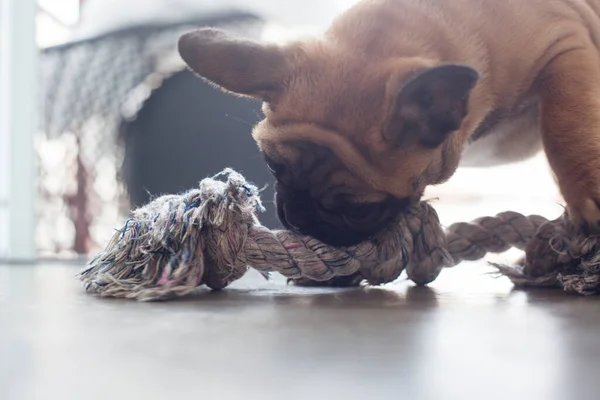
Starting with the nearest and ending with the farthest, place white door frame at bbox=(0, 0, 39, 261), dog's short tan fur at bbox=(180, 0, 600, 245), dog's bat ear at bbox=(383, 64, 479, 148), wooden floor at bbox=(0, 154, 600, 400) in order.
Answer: wooden floor at bbox=(0, 154, 600, 400), dog's bat ear at bbox=(383, 64, 479, 148), dog's short tan fur at bbox=(180, 0, 600, 245), white door frame at bbox=(0, 0, 39, 261)

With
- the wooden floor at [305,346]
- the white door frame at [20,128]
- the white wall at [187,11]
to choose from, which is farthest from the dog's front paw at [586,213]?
the white door frame at [20,128]

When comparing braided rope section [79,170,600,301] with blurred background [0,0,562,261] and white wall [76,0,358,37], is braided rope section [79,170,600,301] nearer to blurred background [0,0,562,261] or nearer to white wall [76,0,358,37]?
blurred background [0,0,562,261]

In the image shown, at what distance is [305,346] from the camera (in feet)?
2.51

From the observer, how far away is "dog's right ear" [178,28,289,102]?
1128 mm

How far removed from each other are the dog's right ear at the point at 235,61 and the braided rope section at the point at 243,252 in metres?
0.16

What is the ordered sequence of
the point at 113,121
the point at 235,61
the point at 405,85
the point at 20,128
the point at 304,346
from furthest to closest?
the point at 113,121 < the point at 20,128 < the point at 235,61 < the point at 405,85 < the point at 304,346

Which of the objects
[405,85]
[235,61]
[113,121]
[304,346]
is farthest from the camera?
[113,121]

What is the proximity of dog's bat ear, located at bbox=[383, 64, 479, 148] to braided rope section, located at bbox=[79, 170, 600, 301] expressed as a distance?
6.4 inches

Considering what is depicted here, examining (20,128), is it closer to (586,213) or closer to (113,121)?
(113,121)

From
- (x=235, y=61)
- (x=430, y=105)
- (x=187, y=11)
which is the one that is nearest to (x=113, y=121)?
(x=187, y=11)

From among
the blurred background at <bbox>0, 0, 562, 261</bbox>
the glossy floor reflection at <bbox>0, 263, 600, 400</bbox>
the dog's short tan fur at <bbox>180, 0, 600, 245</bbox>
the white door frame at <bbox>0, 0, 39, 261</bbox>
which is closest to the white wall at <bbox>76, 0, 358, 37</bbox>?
the blurred background at <bbox>0, 0, 562, 261</bbox>

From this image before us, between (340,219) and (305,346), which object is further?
(340,219)

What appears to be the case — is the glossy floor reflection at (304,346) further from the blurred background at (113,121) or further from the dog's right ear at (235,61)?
the blurred background at (113,121)

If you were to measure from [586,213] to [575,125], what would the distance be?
17 cm
